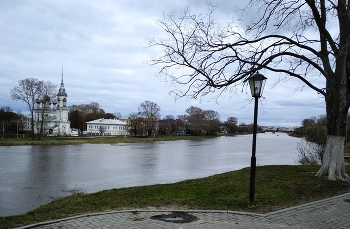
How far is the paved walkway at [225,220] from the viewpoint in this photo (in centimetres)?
578

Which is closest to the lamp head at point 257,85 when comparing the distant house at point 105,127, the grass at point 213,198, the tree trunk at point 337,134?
the grass at point 213,198

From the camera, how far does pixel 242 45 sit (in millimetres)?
11148

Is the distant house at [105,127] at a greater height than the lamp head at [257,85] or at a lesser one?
lesser

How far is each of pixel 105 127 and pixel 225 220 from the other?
344ft

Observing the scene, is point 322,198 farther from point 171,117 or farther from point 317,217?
point 171,117

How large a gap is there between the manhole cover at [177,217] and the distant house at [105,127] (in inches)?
3893

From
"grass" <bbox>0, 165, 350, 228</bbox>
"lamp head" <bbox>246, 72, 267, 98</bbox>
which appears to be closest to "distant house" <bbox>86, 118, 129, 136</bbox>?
"grass" <bbox>0, 165, 350, 228</bbox>

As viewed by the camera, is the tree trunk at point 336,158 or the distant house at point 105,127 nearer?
the tree trunk at point 336,158

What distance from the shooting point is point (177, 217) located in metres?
6.42

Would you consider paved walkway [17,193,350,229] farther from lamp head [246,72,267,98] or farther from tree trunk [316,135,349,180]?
tree trunk [316,135,349,180]

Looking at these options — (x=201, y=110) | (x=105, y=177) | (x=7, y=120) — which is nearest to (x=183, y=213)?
(x=105, y=177)

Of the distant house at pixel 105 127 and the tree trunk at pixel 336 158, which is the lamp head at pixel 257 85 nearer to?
the tree trunk at pixel 336 158

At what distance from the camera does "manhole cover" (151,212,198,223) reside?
20.2ft

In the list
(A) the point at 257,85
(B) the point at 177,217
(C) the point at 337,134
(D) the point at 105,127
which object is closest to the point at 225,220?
(B) the point at 177,217
